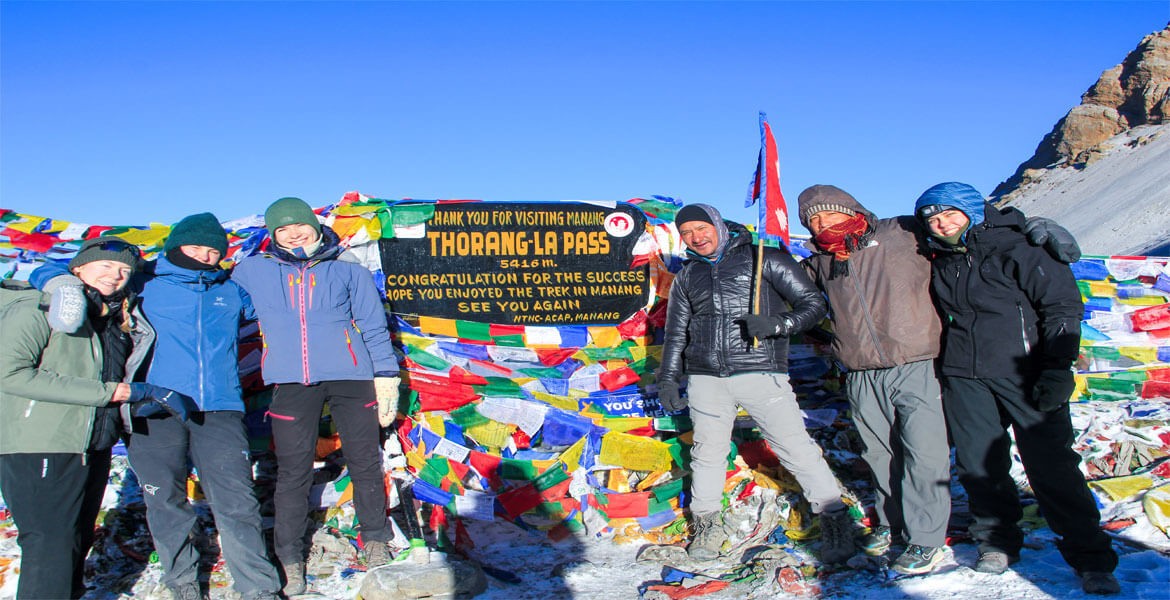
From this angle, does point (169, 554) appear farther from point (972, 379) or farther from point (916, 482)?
point (972, 379)

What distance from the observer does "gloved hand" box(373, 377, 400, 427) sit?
14.2 feet

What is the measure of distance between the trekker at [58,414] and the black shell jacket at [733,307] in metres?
2.69

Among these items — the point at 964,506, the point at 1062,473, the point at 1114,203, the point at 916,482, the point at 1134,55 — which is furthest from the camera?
the point at 1134,55

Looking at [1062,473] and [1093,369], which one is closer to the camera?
[1062,473]

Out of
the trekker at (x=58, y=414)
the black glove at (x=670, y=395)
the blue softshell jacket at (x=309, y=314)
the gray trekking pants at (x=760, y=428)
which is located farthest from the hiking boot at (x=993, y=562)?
the trekker at (x=58, y=414)

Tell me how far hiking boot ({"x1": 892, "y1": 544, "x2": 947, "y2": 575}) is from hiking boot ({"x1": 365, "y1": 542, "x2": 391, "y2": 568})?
2624 millimetres

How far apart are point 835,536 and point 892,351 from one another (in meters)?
1.05

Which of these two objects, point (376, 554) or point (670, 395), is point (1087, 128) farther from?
point (376, 554)

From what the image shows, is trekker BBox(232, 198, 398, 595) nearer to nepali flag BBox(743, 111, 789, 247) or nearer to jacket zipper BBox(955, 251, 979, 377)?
nepali flag BBox(743, 111, 789, 247)

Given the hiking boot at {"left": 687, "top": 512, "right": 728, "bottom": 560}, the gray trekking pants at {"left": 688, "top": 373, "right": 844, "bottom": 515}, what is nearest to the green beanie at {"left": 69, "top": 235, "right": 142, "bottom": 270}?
the gray trekking pants at {"left": 688, "top": 373, "right": 844, "bottom": 515}

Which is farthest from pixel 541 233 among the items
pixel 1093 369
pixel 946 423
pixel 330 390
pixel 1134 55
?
pixel 1134 55

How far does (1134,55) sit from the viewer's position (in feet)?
196

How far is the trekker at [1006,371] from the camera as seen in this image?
368cm

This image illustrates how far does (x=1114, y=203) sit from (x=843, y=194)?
3505 cm
